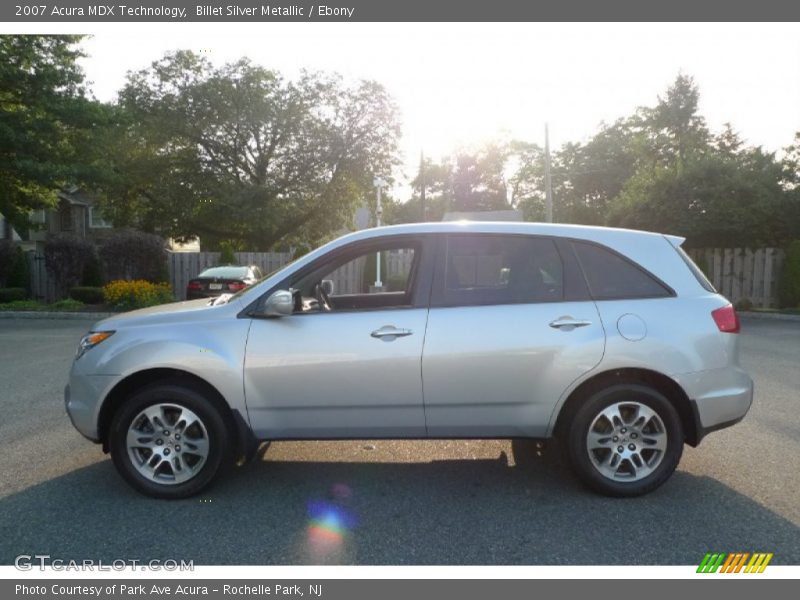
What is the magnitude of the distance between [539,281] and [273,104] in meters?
29.4

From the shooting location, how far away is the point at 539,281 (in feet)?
13.3

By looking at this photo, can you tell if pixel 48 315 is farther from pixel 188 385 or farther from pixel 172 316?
pixel 188 385

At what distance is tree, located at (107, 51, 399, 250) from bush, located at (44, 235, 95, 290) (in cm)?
1079

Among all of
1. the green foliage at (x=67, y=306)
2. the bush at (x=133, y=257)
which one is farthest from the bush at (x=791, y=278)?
the green foliage at (x=67, y=306)

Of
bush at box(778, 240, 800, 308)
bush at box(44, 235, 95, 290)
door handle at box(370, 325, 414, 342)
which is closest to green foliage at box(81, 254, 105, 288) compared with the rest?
bush at box(44, 235, 95, 290)

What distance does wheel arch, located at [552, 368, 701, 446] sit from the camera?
13.0 feet

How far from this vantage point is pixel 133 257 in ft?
63.4

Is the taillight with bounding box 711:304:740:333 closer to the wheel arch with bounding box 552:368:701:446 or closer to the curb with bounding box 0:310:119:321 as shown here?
the wheel arch with bounding box 552:368:701:446

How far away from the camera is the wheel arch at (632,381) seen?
156 inches

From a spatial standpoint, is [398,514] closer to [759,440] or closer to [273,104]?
[759,440]

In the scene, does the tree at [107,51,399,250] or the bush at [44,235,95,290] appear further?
the tree at [107,51,399,250]

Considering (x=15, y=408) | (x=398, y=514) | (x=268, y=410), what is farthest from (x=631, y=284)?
(x=15, y=408)

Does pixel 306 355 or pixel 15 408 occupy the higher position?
pixel 306 355

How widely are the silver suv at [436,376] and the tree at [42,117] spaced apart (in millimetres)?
21246
